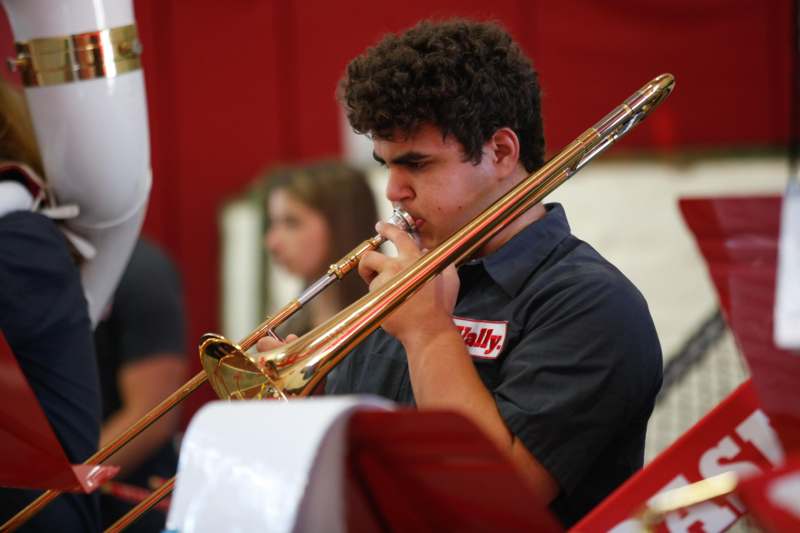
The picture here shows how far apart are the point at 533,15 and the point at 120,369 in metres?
1.56

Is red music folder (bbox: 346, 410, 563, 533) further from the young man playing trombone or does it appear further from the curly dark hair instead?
the curly dark hair

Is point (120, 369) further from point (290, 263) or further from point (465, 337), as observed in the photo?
point (465, 337)

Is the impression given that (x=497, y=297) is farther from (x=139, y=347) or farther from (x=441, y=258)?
(x=139, y=347)

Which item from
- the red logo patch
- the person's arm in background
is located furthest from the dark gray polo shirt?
the person's arm in background

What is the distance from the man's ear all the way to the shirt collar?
0.08m

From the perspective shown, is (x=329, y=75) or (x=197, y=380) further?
(x=329, y=75)

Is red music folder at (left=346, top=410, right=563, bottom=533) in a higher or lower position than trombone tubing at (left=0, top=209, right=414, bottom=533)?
→ higher

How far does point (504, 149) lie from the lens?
130 centimetres

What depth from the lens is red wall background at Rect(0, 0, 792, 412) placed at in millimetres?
2971

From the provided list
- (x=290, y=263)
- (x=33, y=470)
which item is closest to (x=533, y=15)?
(x=290, y=263)

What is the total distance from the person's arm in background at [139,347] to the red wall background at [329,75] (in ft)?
2.72

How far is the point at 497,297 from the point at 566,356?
0.15 meters

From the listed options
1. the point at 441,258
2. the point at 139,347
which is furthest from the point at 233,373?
the point at 139,347

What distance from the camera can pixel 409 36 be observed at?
4.25ft
